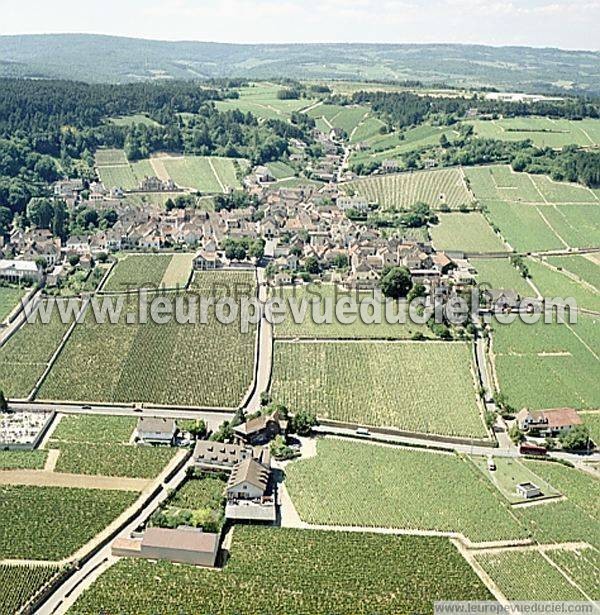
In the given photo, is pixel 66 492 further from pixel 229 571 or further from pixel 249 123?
pixel 249 123

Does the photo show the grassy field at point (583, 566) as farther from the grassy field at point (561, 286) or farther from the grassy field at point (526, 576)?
the grassy field at point (561, 286)

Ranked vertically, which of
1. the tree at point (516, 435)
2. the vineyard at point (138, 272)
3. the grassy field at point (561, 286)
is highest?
the grassy field at point (561, 286)

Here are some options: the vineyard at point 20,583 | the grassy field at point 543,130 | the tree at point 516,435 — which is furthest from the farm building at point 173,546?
the grassy field at point 543,130

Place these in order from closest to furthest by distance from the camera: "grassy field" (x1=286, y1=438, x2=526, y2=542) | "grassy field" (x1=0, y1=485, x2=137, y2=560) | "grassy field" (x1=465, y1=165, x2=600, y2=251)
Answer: "grassy field" (x1=0, y1=485, x2=137, y2=560) < "grassy field" (x1=286, y1=438, x2=526, y2=542) < "grassy field" (x1=465, y1=165, x2=600, y2=251)

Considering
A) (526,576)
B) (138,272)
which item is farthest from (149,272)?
(526,576)

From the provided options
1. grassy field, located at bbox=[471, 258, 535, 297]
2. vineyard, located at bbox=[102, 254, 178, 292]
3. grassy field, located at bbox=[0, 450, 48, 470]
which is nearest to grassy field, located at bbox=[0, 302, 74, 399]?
grassy field, located at bbox=[0, 450, 48, 470]

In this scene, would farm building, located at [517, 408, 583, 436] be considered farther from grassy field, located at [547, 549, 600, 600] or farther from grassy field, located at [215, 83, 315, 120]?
grassy field, located at [215, 83, 315, 120]

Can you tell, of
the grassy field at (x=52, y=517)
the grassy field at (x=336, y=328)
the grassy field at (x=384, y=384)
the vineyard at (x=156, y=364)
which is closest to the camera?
the grassy field at (x=52, y=517)

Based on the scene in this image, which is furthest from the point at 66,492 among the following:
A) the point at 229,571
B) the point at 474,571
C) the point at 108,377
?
the point at 474,571
